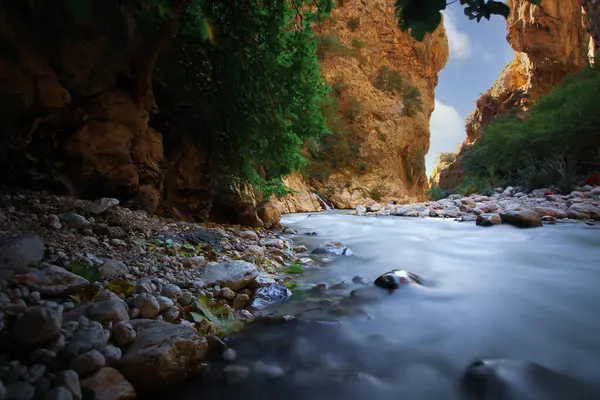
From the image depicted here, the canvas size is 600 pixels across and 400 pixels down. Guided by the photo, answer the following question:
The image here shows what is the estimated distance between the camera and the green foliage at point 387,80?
21.8 m

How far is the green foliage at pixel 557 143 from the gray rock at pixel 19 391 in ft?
33.5

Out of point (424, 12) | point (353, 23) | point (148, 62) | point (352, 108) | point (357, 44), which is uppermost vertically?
point (353, 23)

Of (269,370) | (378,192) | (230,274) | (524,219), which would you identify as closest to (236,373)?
(269,370)

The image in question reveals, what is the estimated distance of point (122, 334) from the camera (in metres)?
1.12

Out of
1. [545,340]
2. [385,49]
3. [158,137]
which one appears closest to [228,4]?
[158,137]

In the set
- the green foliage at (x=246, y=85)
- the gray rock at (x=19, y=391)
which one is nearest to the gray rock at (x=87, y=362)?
the gray rock at (x=19, y=391)

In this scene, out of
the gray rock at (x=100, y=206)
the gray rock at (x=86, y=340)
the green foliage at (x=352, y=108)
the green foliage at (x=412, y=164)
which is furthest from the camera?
the green foliage at (x=412, y=164)

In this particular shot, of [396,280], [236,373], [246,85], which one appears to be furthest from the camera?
[246,85]

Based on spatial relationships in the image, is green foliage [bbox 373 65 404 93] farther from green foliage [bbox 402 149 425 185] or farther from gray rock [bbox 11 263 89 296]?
gray rock [bbox 11 263 89 296]

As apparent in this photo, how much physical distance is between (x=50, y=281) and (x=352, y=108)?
65.2ft

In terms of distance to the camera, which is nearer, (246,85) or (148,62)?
(148,62)

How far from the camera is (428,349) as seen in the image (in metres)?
1.41

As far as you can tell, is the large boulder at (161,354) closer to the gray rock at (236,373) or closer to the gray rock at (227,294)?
the gray rock at (236,373)

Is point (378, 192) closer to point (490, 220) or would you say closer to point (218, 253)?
point (490, 220)
